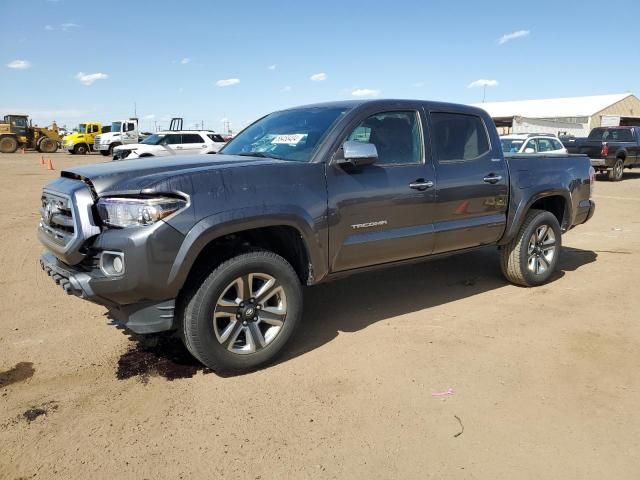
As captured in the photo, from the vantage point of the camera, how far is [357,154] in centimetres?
362

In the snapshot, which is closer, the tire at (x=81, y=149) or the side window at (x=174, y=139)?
the side window at (x=174, y=139)

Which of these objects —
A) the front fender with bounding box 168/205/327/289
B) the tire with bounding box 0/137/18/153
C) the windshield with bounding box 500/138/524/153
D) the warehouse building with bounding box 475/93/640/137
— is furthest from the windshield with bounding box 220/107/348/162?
the warehouse building with bounding box 475/93/640/137

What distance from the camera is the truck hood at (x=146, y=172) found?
3.11 meters

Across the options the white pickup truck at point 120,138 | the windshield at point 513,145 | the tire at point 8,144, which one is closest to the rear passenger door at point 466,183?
the windshield at point 513,145

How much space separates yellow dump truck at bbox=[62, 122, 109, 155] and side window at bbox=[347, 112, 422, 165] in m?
36.2

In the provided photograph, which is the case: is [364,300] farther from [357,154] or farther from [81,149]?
[81,149]

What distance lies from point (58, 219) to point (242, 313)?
1.39 m

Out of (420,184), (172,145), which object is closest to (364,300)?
(420,184)

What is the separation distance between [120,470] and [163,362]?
118 cm

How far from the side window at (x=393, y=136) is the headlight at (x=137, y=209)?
5.11 ft

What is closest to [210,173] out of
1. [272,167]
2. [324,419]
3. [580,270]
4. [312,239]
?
[272,167]

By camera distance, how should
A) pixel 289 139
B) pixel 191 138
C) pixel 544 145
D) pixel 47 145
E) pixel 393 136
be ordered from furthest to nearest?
pixel 47 145 < pixel 191 138 < pixel 544 145 < pixel 393 136 < pixel 289 139

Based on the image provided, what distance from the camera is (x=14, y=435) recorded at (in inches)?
109

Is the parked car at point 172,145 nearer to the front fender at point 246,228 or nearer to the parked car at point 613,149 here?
the parked car at point 613,149
